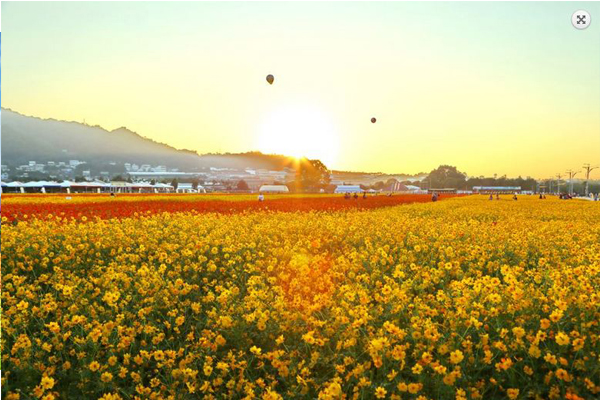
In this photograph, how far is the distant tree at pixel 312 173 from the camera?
429 feet

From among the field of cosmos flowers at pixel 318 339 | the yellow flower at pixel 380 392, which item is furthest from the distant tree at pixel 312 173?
the yellow flower at pixel 380 392

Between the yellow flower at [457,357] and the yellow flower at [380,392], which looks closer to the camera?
the yellow flower at [380,392]

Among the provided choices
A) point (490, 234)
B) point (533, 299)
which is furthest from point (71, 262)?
point (490, 234)

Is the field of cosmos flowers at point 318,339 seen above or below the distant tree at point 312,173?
below

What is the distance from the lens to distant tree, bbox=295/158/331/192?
131 meters

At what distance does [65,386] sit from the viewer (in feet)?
16.2

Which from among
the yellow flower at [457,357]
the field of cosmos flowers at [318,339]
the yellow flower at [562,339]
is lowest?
the field of cosmos flowers at [318,339]

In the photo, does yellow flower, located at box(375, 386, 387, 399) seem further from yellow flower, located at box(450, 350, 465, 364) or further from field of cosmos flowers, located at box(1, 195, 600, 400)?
yellow flower, located at box(450, 350, 465, 364)

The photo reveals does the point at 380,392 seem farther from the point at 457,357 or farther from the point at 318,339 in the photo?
the point at 318,339

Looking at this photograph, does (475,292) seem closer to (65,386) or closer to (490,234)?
(65,386)

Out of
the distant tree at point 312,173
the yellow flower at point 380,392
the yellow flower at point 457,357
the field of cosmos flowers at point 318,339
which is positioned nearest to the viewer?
the yellow flower at point 380,392

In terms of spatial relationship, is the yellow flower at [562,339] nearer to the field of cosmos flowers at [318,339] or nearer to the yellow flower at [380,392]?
the field of cosmos flowers at [318,339]

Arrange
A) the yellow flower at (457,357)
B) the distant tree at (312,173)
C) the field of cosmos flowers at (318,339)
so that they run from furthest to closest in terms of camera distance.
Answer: the distant tree at (312,173), the field of cosmos flowers at (318,339), the yellow flower at (457,357)

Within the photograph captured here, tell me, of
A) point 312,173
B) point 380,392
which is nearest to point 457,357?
point 380,392
